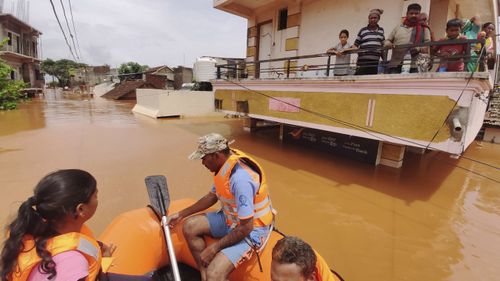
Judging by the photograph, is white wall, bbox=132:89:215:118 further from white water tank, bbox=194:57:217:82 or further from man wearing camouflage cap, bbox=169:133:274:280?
man wearing camouflage cap, bbox=169:133:274:280

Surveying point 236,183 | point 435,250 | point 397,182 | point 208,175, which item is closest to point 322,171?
point 397,182

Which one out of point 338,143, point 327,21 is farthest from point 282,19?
point 338,143

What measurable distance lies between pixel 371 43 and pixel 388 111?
1535 millimetres

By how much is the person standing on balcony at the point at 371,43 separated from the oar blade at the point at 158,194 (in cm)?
455

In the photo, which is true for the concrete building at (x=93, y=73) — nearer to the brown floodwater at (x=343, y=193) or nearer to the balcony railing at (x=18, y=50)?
the balcony railing at (x=18, y=50)

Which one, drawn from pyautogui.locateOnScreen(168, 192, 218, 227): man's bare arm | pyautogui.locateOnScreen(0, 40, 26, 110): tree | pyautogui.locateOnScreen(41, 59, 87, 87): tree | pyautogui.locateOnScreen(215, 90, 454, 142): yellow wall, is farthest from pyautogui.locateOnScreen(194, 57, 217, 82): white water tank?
pyautogui.locateOnScreen(41, 59, 87, 87): tree

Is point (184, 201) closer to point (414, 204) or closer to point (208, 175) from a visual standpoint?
point (208, 175)

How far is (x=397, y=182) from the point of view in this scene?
20.5 ft

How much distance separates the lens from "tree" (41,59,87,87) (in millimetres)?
56625

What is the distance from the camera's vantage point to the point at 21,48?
3033cm

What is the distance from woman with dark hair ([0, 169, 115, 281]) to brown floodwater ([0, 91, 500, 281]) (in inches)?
15.4

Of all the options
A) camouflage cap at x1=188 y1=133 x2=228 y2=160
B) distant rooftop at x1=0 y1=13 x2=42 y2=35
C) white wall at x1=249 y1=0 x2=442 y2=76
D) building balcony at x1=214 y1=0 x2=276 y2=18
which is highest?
distant rooftop at x1=0 y1=13 x2=42 y2=35

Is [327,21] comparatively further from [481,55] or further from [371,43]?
[481,55]

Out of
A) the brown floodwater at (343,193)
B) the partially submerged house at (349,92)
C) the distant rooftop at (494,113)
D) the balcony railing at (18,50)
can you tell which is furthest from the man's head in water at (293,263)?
the balcony railing at (18,50)
